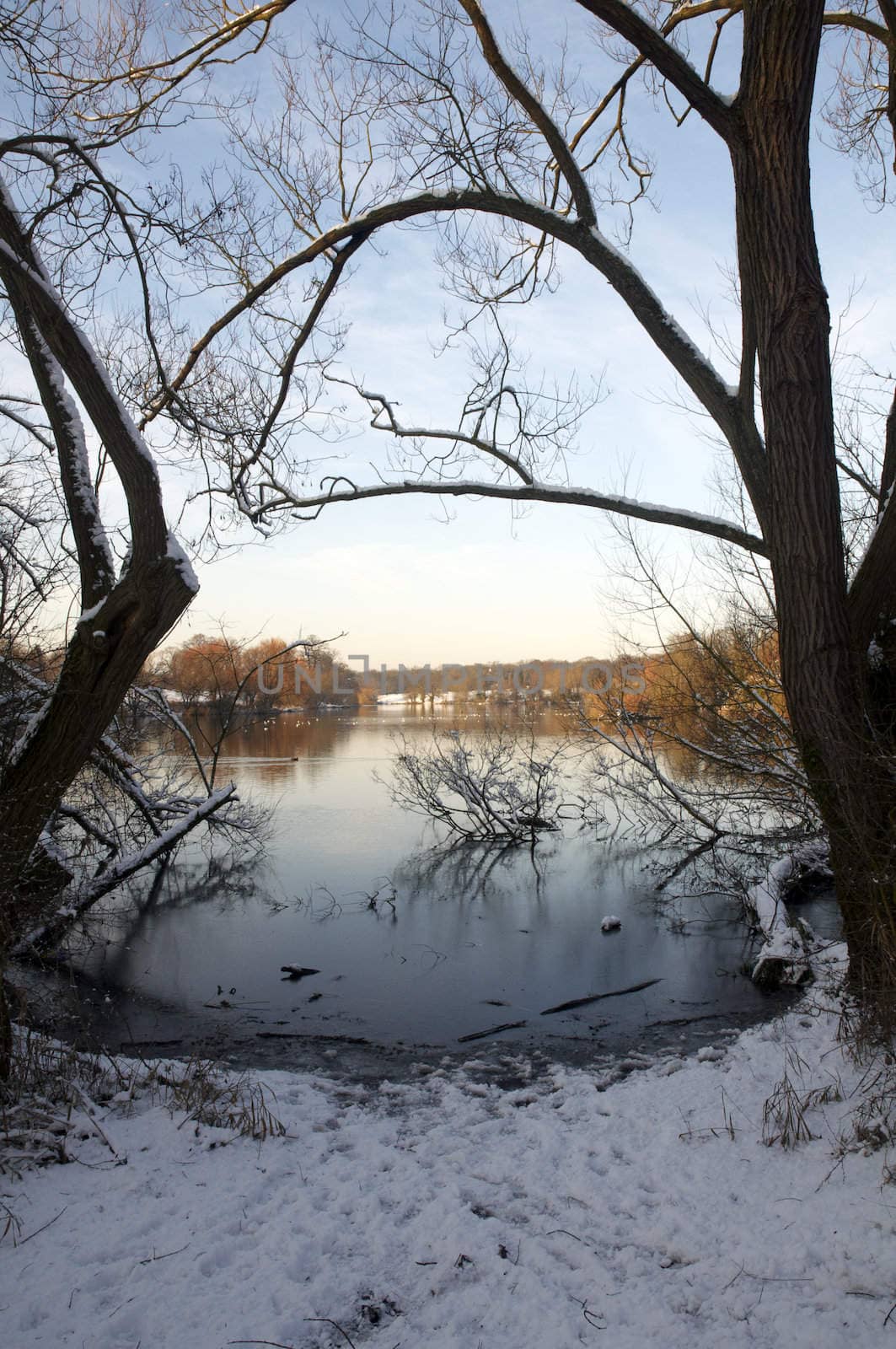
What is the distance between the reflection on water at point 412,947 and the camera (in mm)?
7328

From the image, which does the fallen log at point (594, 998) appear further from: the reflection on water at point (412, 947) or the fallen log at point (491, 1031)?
the fallen log at point (491, 1031)

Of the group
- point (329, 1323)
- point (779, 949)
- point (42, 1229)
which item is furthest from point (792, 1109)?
point (779, 949)

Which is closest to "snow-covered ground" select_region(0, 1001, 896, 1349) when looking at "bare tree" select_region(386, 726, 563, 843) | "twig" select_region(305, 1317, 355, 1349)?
"twig" select_region(305, 1317, 355, 1349)

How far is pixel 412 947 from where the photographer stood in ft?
32.2

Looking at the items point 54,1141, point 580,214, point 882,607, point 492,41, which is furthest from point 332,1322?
point 492,41

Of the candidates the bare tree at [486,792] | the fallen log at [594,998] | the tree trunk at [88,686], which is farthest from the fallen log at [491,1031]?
the bare tree at [486,792]

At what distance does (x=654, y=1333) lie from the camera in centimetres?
260

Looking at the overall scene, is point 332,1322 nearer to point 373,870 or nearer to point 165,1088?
point 165,1088

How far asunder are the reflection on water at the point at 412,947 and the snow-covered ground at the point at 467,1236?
2.77 m

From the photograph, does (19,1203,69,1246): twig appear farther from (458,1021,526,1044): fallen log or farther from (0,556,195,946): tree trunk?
(458,1021,526,1044): fallen log

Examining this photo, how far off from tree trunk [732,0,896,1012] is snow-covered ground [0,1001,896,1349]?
1266mm

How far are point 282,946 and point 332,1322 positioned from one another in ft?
24.3

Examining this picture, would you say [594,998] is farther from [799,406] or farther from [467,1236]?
[799,406]

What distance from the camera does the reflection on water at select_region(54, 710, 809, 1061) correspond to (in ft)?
24.0
